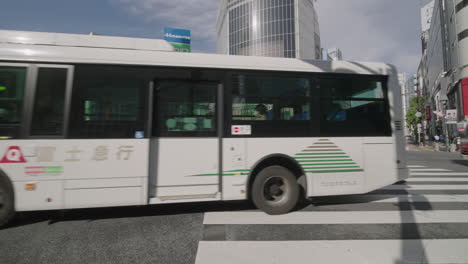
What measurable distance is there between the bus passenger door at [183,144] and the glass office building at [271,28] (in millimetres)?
57644

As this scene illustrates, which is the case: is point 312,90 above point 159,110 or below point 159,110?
above

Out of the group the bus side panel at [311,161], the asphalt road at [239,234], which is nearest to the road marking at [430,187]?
the asphalt road at [239,234]

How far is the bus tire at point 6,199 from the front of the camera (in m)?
3.72

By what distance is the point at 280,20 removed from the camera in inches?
2404

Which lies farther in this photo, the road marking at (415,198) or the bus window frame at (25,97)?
the road marking at (415,198)

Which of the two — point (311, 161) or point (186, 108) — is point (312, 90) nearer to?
point (311, 161)

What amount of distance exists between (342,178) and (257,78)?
2688 mm

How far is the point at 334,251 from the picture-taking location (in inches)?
121

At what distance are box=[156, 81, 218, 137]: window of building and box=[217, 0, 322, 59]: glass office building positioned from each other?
57530 millimetres

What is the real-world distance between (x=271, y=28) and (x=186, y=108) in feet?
211

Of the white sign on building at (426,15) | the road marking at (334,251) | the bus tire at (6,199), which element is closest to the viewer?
the road marking at (334,251)

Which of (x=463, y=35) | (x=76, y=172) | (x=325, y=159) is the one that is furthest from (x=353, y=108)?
(x=463, y=35)

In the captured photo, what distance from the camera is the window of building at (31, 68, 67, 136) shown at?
3838mm

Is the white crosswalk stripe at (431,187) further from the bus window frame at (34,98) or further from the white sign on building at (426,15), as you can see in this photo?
the white sign on building at (426,15)
